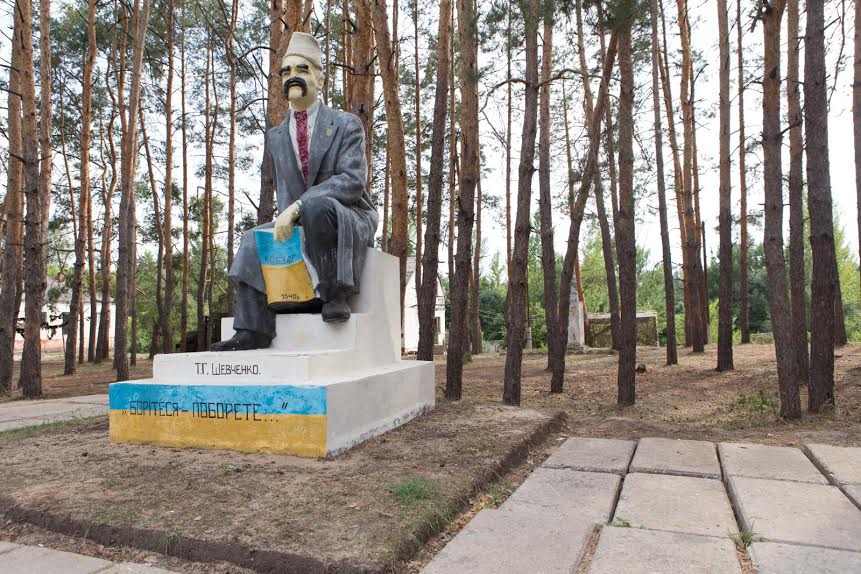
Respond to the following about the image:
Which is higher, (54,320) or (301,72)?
(301,72)

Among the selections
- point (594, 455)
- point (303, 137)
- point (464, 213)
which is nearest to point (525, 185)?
point (464, 213)

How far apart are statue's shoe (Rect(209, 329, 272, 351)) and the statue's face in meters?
1.75

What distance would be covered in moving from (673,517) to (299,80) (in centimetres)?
370

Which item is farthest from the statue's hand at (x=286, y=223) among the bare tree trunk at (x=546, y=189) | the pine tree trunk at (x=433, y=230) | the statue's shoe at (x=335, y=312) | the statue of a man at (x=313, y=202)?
the bare tree trunk at (x=546, y=189)

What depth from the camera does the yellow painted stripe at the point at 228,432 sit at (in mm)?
3227

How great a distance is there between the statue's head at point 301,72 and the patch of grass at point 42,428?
3.04 metres

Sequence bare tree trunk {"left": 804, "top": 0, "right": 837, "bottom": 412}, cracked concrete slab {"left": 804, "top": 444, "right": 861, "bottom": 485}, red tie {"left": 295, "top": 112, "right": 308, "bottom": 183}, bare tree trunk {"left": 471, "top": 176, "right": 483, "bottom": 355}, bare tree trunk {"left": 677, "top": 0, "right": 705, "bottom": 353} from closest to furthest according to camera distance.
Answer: cracked concrete slab {"left": 804, "top": 444, "right": 861, "bottom": 485} < red tie {"left": 295, "top": 112, "right": 308, "bottom": 183} < bare tree trunk {"left": 804, "top": 0, "right": 837, "bottom": 412} < bare tree trunk {"left": 677, "top": 0, "right": 705, "bottom": 353} < bare tree trunk {"left": 471, "top": 176, "right": 483, "bottom": 355}

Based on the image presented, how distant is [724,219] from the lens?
35.5 feet

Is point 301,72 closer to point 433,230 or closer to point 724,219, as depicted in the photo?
point 433,230

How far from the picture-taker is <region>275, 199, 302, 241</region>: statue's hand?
3.98 m

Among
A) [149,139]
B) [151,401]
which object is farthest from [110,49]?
[151,401]

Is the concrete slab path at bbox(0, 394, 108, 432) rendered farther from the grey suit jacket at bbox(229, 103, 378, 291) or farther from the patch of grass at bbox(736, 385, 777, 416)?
the patch of grass at bbox(736, 385, 777, 416)

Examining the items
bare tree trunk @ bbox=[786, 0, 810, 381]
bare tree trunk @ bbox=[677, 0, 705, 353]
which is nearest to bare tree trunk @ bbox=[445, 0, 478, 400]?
bare tree trunk @ bbox=[786, 0, 810, 381]

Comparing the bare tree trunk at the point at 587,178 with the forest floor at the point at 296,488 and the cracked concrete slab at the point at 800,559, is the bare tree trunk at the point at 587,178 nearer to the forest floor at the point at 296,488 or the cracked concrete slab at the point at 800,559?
the forest floor at the point at 296,488
